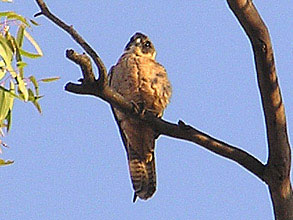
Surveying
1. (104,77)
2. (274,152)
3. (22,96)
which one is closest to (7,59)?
(22,96)

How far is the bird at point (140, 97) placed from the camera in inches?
175

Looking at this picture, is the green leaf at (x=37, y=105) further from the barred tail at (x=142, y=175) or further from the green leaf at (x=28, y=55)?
the barred tail at (x=142, y=175)

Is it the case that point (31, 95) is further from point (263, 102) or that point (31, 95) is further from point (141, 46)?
point (141, 46)

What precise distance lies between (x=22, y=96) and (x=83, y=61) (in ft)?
0.74

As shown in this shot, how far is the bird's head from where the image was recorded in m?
4.77

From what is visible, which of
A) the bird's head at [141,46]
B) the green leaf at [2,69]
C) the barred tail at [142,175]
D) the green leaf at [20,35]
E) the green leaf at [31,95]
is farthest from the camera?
the bird's head at [141,46]

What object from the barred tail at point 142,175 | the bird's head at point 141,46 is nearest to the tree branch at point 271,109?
the barred tail at point 142,175

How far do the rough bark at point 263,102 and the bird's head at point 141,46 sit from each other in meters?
2.27

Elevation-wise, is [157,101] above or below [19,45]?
above

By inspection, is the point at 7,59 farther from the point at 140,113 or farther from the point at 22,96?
the point at 140,113

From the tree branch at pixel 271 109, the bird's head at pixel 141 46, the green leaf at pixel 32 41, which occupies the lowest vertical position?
the tree branch at pixel 271 109

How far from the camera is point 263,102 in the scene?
231 cm

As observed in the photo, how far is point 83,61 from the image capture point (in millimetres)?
2316

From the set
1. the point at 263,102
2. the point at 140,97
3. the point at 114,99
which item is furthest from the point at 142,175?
Result: the point at 263,102
